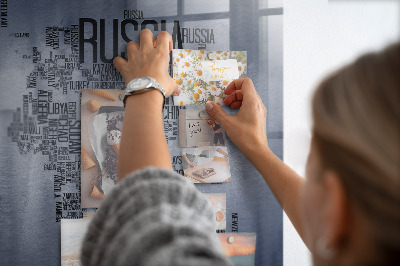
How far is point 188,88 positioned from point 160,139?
247 mm

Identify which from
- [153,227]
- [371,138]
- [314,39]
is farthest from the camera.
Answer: [314,39]

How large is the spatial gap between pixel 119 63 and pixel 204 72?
0.76ft

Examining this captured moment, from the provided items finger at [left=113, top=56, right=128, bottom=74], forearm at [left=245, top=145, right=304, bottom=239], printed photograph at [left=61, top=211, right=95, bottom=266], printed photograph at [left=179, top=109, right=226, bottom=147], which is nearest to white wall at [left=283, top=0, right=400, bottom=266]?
forearm at [left=245, top=145, right=304, bottom=239]

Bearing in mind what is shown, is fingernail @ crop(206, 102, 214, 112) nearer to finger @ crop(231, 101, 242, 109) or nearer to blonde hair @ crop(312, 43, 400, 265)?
finger @ crop(231, 101, 242, 109)

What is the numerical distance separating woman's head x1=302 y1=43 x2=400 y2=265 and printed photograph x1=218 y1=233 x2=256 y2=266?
0.51m

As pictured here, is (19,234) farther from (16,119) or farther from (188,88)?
(188,88)

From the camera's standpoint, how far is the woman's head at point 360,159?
0.39 metres

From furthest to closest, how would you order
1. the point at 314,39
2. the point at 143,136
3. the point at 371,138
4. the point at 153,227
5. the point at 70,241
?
1. the point at 314,39
2. the point at 70,241
3. the point at 143,136
4. the point at 153,227
5. the point at 371,138

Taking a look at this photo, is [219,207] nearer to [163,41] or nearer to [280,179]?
[280,179]

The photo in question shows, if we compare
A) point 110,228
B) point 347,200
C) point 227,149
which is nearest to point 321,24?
point 227,149

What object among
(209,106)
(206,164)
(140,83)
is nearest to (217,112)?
(209,106)

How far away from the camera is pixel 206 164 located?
0.96 metres

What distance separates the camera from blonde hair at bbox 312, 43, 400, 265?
0.39 meters

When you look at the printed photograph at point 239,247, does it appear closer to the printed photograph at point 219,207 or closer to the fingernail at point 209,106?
the printed photograph at point 219,207
